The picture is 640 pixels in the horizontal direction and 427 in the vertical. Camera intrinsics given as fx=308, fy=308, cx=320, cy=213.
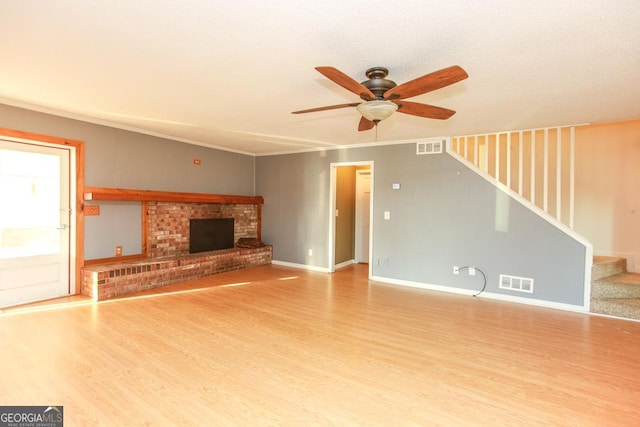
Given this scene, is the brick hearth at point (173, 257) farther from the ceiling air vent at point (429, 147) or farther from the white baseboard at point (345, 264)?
the ceiling air vent at point (429, 147)

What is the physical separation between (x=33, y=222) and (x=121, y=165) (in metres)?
1.27

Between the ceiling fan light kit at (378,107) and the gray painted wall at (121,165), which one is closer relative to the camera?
the ceiling fan light kit at (378,107)

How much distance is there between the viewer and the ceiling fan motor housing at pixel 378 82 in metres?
2.38

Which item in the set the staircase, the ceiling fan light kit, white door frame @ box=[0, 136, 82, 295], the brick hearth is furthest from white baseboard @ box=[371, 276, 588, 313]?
white door frame @ box=[0, 136, 82, 295]

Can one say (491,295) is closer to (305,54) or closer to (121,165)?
(305,54)

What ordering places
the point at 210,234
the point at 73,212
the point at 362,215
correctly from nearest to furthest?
1. the point at 73,212
2. the point at 210,234
3. the point at 362,215

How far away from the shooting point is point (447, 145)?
187 inches

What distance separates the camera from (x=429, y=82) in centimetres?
202

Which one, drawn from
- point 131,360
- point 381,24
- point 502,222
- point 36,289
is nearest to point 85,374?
point 131,360

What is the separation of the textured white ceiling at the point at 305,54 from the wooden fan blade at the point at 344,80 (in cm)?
28

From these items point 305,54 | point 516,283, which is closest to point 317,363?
point 305,54

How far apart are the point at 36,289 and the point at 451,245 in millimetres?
5667

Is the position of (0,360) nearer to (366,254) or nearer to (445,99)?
(445,99)

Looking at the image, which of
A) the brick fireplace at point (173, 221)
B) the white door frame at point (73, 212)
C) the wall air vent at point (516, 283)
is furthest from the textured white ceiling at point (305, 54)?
the wall air vent at point (516, 283)
